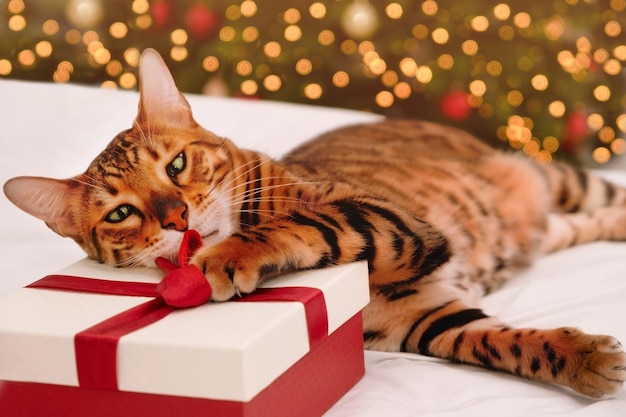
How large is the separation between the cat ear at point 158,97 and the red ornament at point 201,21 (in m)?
1.23

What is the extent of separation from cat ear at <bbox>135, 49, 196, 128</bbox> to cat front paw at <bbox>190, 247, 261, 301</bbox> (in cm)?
25

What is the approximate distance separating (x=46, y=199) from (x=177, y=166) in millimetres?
182

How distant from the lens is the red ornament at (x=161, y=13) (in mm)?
2230

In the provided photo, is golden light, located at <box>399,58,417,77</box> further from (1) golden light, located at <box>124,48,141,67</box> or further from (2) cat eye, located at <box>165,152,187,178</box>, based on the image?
(2) cat eye, located at <box>165,152,187,178</box>

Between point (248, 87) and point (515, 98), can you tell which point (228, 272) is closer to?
point (248, 87)

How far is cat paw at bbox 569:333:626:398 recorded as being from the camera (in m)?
1.02

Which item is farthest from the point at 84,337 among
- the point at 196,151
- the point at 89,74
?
the point at 89,74

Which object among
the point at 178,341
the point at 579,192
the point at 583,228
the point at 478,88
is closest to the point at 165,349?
the point at 178,341

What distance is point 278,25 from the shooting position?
247 cm

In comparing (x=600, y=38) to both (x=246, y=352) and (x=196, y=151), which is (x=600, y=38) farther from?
(x=246, y=352)

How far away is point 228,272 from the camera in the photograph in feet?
3.14

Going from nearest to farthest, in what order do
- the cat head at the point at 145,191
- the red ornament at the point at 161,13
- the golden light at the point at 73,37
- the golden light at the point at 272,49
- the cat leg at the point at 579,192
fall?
the cat head at the point at 145,191 → the cat leg at the point at 579,192 → the golden light at the point at 73,37 → the red ornament at the point at 161,13 → the golden light at the point at 272,49

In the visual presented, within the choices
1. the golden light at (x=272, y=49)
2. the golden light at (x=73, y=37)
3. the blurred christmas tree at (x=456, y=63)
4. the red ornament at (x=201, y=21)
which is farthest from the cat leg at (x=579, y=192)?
the golden light at (x=73, y=37)

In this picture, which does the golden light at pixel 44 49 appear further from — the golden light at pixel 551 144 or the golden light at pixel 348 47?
the golden light at pixel 551 144
